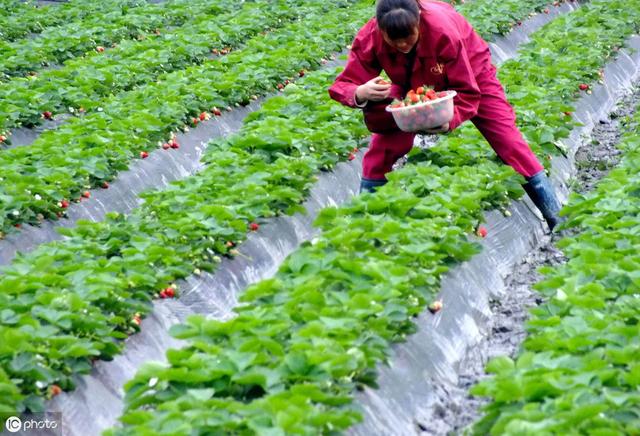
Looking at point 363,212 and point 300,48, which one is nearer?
point 363,212

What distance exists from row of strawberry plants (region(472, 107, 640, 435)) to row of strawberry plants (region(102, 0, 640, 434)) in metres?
0.51

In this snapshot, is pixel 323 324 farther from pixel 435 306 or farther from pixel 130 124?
pixel 130 124

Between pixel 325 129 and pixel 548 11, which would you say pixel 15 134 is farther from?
pixel 548 11

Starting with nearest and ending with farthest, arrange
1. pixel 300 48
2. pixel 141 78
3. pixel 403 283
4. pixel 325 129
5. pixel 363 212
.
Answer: pixel 403 283, pixel 363 212, pixel 325 129, pixel 141 78, pixel 300 48

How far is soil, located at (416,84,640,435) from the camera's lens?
458cm

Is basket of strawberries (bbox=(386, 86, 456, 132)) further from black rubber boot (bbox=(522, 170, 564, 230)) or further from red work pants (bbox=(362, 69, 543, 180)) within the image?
black rubber boot (bbox=(522, 170, 564, 230))

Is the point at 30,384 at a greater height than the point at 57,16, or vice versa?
the point at 57,16

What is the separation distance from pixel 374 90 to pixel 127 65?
16.1ft

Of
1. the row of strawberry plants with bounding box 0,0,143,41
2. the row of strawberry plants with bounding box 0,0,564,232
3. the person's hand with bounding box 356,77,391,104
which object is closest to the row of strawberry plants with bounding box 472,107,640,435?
the person's hand with bounding box 356,77,391,104

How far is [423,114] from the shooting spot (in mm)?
5988

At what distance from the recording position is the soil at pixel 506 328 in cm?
458

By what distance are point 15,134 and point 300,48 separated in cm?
326

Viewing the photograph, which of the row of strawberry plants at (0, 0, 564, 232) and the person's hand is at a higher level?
the row of strawberry plants at (0, 0, 564, 232)

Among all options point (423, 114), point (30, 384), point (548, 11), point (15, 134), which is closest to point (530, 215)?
point (423, 114)
